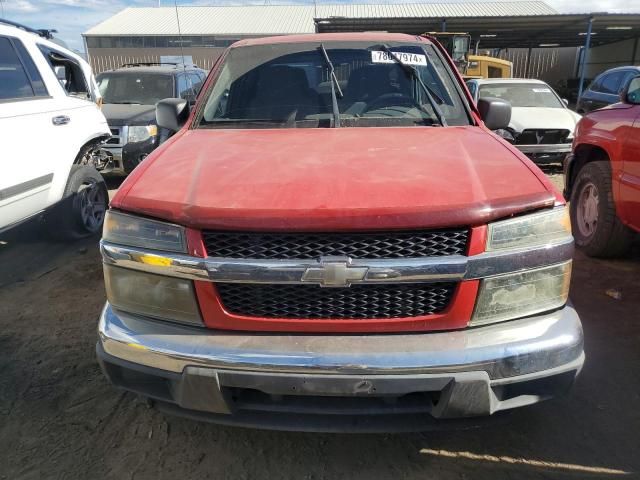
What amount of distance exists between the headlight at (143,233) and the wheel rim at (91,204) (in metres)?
3.50

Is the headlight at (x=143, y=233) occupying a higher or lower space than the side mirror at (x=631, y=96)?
lower

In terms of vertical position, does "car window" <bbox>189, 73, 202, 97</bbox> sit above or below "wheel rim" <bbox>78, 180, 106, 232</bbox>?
above

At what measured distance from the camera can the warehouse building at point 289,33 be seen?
2750 cm

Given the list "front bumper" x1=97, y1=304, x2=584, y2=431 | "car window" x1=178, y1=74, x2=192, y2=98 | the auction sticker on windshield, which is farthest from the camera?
"car window" x1=178, y1=74, x2=192, y2=98

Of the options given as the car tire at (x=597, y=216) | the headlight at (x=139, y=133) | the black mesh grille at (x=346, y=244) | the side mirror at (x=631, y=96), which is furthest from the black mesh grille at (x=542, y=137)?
the black mesh grille at (x=346, y=244)

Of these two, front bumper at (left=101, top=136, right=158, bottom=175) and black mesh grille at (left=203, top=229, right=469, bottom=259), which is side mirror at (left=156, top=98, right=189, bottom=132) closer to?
black mesh grille at (left=203, top=229, right=469, bottom=259)

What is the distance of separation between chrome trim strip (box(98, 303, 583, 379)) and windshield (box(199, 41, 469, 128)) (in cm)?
148

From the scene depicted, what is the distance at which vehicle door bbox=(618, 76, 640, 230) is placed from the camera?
3715 mm

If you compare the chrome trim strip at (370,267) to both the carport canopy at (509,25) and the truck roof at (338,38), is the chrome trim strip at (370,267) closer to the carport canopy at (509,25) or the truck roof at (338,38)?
the truck roof at (338,38)

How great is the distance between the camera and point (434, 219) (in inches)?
71.6

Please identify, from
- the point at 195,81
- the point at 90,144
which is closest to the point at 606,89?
the point at 195,81

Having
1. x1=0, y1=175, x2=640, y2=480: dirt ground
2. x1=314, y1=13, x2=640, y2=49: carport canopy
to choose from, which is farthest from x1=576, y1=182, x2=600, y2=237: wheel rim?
x1=314, y1=13, x2=640, y2=49: carport canopy

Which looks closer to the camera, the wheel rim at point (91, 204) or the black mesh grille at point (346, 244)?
the black mesh grille at point (346, 244)

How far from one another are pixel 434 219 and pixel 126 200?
1221 millimetres
